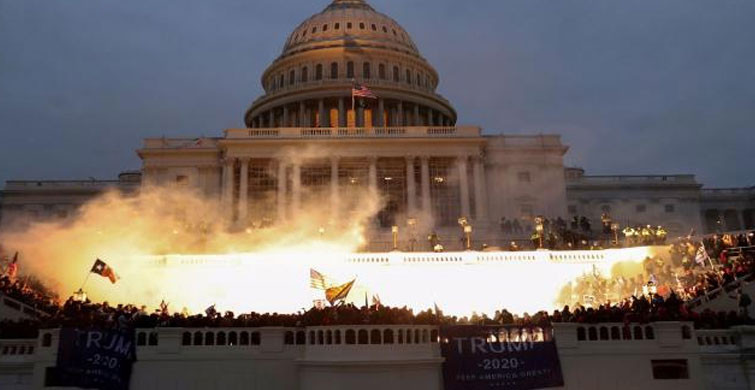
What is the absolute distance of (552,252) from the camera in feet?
111

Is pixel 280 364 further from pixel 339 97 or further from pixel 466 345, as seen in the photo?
pixel 339 97

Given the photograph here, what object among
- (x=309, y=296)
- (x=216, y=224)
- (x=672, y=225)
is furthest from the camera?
(x=672, y=225)

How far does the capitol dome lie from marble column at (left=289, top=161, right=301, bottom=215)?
15559mm

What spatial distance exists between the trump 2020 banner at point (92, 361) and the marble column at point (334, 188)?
109 ft

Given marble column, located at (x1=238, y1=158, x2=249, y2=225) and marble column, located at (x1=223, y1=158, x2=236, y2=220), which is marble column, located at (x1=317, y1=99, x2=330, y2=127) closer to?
marble column, located at (x1=238, y1=158, x2=249, y2=225)

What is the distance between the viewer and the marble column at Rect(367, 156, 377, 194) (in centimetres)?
5309

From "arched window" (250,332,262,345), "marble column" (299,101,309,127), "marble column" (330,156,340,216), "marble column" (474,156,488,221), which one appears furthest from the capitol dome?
"arched window" (250,332,262,345)

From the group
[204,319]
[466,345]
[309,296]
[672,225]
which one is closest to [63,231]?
[309,296]

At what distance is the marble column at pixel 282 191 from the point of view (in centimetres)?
5153

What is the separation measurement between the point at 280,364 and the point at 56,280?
21.6 metres

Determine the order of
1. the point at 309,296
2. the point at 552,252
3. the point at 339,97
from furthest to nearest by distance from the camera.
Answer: the point at 339,97 < the point at 552,252 < the point at 309,296

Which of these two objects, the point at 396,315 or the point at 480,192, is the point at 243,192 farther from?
the point at 396,315

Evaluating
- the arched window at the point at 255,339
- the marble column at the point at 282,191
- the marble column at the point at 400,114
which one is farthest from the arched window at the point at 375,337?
the marble column at the point at 400,114

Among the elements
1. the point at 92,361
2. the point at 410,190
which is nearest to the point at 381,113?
the point at 410,190
